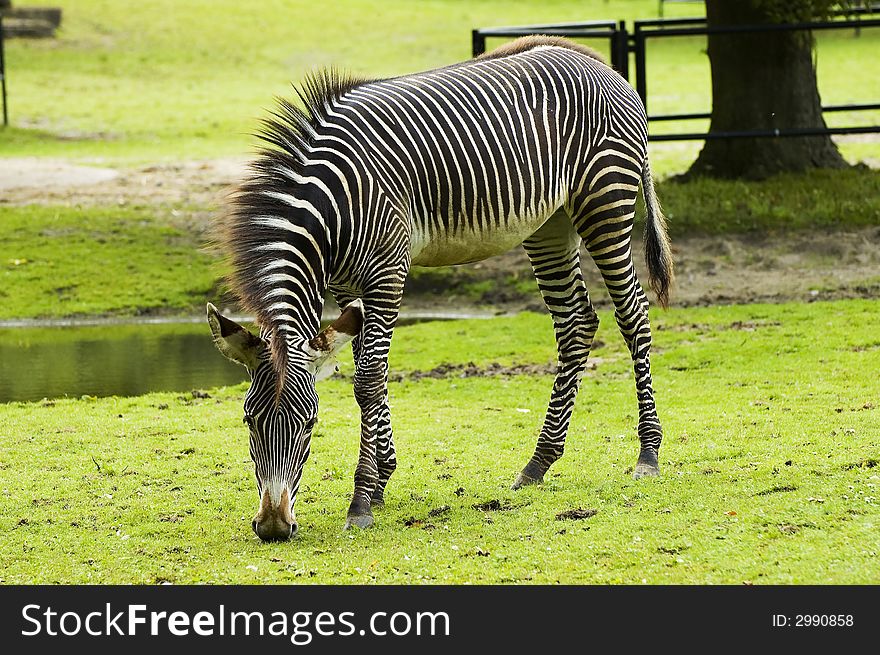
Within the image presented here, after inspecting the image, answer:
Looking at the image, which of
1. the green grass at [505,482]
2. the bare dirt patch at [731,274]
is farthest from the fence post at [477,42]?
the green grass at [505,482]

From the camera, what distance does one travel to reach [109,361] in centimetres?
1222

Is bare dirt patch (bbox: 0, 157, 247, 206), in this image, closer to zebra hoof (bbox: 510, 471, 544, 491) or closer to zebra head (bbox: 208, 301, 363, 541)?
zebra hoof (bbox: 510, 471, 544, 491)

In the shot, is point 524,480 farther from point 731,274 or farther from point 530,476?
point 731,274

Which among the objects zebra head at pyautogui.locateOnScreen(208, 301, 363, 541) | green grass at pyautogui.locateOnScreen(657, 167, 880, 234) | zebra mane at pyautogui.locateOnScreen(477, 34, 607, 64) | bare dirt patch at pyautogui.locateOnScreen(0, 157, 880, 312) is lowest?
bare dirt patch at pyautogui.locateOnScreen(0, 157, 880, 312)

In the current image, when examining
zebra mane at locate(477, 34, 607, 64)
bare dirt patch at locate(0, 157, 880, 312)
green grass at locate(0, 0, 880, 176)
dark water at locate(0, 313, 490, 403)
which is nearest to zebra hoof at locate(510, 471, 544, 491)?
zebra mane at locate(477, 34, 607, 64)

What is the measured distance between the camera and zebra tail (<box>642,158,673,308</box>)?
27.1 ft

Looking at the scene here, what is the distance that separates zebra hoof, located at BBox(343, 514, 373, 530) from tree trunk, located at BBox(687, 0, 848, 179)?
11.8 m

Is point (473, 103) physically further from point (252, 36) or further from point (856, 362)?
point (252, 36)

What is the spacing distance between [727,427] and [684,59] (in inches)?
1167

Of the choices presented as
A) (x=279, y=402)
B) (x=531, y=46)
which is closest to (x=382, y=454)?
(x=279, y=402)

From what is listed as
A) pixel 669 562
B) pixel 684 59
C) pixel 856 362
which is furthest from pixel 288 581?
pixel 684 59

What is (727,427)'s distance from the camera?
8.43 meters

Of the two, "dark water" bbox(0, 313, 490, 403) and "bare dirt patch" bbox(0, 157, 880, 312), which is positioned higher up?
"bare dirt patch" bbox(0, 157, 880, 312)

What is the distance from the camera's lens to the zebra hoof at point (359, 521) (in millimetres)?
6574
